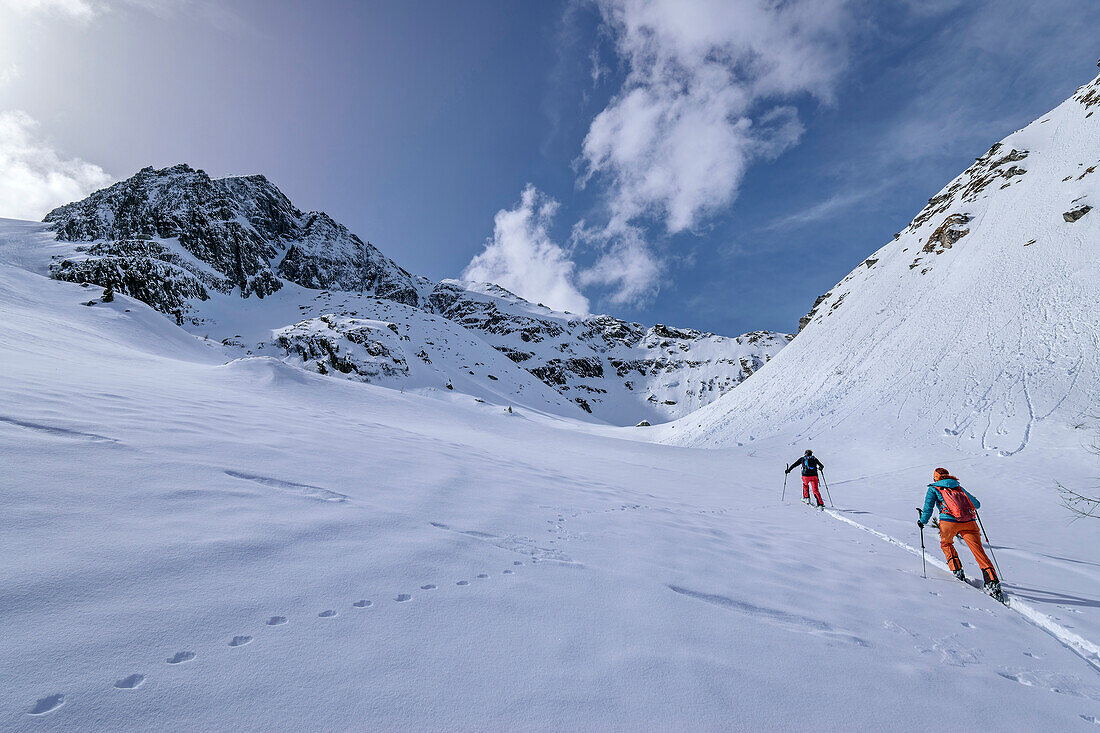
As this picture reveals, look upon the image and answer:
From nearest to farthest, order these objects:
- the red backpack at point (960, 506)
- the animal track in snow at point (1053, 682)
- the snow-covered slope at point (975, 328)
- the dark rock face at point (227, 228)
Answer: the animal track in snow at point (1053, 682) < the red backpack at point (960, 506) < the snow-covered slope at point (975, 328) < the dark rock face at point (227, 228)

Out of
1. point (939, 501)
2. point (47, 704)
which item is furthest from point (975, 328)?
point (47, 704)

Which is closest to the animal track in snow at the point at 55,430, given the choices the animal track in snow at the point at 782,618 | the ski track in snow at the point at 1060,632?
the animal track in snow at the point at 782,618

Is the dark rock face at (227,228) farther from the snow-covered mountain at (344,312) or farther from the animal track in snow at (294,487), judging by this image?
the animal track in snow at (294,487)

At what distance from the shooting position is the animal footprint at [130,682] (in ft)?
6.01

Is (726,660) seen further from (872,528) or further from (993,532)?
(993,532)

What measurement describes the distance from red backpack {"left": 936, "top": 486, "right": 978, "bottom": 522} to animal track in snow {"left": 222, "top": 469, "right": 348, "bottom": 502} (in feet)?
30.4

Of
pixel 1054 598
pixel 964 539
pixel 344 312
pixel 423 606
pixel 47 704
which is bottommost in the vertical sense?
pixel 47 704

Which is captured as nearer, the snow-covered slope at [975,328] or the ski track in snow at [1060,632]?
the ski track in snow at [1060,632]

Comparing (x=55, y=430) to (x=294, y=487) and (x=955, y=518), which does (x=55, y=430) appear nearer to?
(x=294, y=487)

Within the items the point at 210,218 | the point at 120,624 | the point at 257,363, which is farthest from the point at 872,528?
the point at 210,218

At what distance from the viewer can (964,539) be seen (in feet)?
20.5

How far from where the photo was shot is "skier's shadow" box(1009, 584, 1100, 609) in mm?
5441

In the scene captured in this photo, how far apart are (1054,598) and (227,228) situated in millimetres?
103178

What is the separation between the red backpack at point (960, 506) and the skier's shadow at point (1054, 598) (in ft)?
3.43
